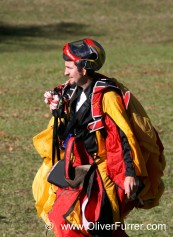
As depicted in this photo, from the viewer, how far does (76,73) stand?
5141 mm

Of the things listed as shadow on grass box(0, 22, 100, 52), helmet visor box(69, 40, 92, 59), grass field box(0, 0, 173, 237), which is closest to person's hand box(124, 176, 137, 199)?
helmet visor box(69, 40, 92, 59)

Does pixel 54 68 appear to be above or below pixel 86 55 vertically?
below

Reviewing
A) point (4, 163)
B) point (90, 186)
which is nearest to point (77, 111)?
point (90, 186)

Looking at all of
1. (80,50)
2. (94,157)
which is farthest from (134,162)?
(80,50)

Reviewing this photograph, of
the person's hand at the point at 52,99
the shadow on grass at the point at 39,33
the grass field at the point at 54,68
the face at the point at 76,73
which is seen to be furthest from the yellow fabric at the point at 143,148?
the shadow on grass at the point at 39,33

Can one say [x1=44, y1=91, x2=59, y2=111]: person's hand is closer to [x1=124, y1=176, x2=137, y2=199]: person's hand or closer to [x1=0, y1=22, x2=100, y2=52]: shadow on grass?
[x1=124, y1=176, x2=137, y2=199]: person's hand

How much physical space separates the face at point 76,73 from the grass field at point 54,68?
6.56 feet

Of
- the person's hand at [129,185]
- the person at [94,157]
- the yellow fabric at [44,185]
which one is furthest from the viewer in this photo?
the yellow fabric at [44,185]

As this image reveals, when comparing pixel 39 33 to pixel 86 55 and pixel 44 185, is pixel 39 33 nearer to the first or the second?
pixel 44 185

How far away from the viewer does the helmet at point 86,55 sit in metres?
5.11

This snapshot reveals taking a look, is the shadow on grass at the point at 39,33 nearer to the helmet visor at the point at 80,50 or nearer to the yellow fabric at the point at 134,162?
the yellow fabric at the point at 134,162

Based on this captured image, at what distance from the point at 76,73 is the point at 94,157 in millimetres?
591

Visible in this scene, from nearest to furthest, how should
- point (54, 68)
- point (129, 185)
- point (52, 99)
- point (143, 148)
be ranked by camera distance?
point (129, 185)
point (143, 148)
point (52, 99)
point (54, 68)

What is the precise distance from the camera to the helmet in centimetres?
511
